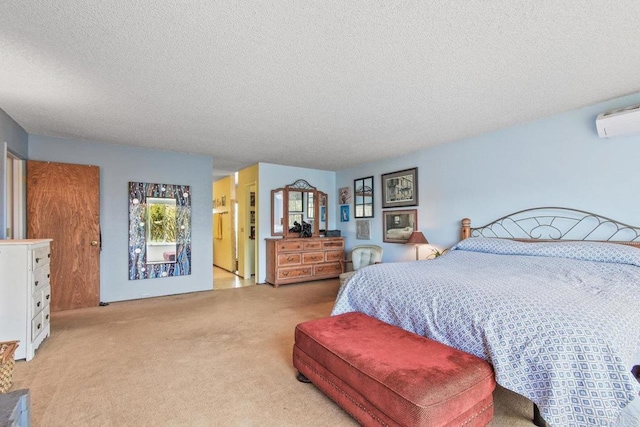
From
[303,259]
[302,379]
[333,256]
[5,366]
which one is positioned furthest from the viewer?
[333,256]

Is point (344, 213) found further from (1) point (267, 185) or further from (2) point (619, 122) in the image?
(2) point (619, 122)

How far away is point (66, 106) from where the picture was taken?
115 inches

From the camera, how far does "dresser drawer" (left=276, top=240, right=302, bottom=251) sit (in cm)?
543

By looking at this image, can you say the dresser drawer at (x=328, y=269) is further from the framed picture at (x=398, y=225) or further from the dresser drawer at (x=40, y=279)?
the dresser drawer at (x=40, y=279)

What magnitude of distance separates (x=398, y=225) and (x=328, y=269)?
1752mm

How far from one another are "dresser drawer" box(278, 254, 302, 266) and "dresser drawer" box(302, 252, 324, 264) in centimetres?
11

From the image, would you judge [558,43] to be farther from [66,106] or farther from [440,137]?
[66,106]

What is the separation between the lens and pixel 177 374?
7.32ft

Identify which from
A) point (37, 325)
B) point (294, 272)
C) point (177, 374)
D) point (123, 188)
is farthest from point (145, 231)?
point (177, 374)

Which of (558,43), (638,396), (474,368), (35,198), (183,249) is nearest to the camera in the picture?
(638,396)

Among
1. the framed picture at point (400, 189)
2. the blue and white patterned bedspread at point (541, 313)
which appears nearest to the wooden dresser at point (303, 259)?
the framed picture at point (400, 189)

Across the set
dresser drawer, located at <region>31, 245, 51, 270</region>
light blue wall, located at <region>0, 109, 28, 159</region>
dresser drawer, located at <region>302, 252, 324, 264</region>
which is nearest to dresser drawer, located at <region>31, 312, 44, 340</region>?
dresser drawer, located at <region>31, 245, 51, 270</region>

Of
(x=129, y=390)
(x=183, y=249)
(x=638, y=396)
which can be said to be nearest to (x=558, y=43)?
(x=638, y=396)

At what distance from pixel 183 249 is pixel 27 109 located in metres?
2.60
